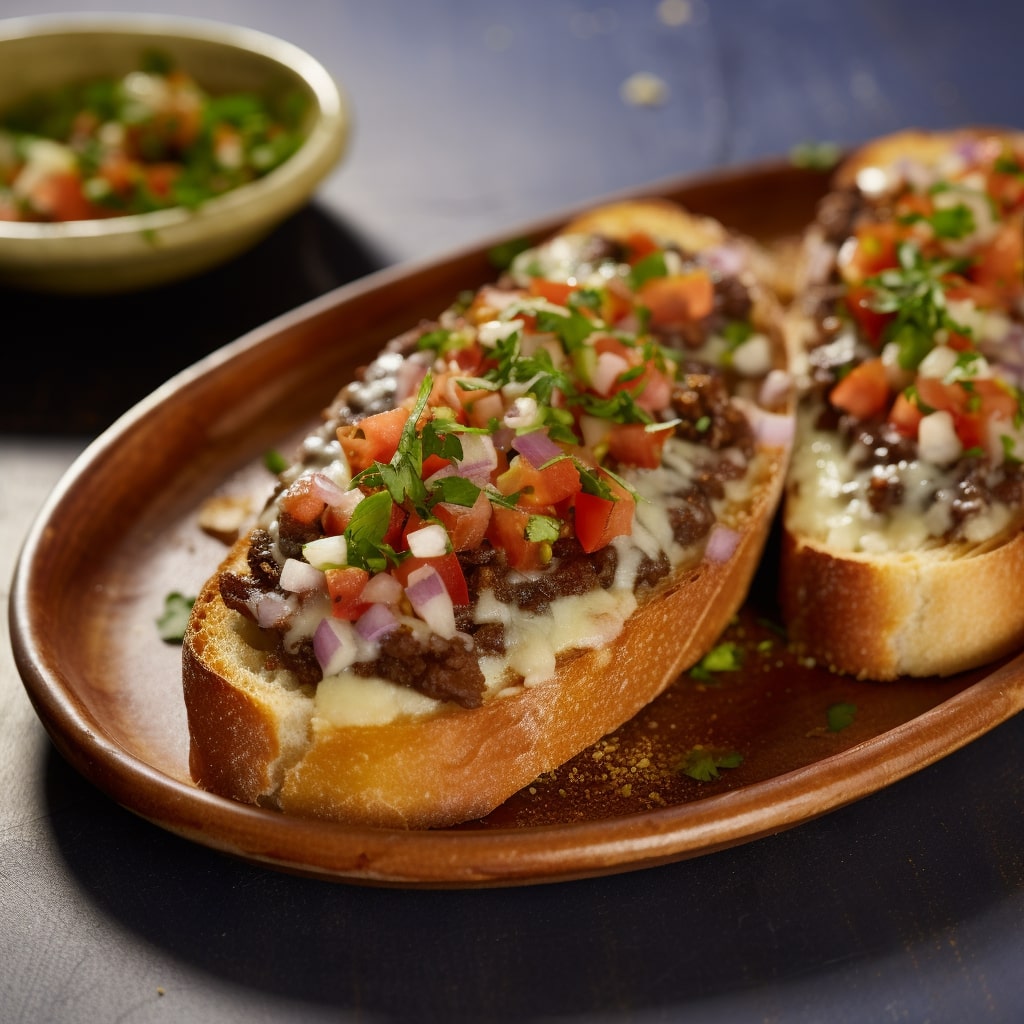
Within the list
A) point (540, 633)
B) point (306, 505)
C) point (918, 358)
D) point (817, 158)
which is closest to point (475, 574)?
point (540, 633)

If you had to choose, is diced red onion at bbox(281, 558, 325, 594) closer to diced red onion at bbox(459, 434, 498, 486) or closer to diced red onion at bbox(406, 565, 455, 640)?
diced red onion at bbox(406, 565, 455, 640)

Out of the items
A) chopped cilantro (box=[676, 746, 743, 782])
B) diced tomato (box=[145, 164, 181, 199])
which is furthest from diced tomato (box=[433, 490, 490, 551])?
diced tomato (box=[145, 164, 181, 199])

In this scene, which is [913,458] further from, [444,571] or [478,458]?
[444,571]

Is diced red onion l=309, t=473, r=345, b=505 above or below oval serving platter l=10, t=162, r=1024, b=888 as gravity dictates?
above

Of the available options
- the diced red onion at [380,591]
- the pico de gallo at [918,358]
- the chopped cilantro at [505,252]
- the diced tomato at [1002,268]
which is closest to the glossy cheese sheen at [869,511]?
the pico de gallo at [918,358]

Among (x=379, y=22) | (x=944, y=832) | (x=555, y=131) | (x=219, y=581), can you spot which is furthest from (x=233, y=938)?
(x=379, y=22)

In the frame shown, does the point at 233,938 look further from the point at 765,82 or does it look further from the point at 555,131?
the point at 765,82

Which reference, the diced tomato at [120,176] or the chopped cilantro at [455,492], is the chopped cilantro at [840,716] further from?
the diced tomato at [120,176]
